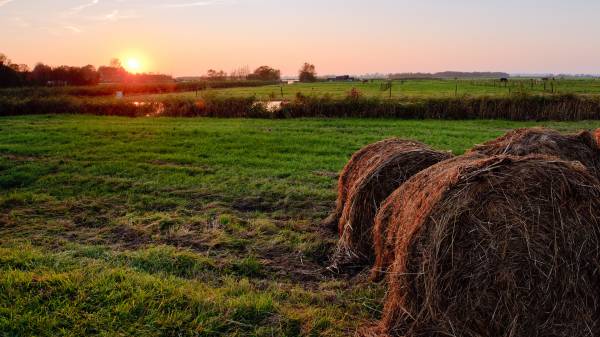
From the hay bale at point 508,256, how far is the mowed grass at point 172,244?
1.12 meters

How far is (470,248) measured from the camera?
13.1ft

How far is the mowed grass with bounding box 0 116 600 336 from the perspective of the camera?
4.86 meters

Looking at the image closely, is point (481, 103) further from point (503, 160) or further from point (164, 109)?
point (503, 160)

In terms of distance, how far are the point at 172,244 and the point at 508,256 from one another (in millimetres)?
5065

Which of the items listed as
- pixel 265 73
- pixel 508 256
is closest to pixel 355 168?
pixel 508 256

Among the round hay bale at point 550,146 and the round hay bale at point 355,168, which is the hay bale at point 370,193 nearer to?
the round hay bale at point 355,168

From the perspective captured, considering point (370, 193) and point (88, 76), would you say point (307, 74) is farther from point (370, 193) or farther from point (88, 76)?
→ point (370, 193)

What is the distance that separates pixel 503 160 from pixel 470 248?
91 centimetres

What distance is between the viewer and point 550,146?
6180 mm

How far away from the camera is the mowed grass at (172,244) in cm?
486

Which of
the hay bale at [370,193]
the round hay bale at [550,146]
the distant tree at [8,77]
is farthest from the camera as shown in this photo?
the distant tree at [8,77]

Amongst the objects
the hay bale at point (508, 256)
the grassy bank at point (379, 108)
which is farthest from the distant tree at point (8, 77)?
the hay bale at point (508, 256)

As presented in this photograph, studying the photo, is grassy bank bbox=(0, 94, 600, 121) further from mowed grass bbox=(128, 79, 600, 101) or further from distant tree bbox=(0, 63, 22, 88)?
distant tree bbox=(0, 63, 22, 88)

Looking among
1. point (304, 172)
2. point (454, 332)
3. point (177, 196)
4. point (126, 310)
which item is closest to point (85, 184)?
point (177, 196)
